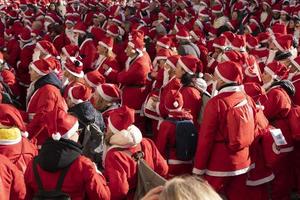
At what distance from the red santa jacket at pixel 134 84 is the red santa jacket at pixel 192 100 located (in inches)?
64.1

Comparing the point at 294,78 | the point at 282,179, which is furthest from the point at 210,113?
the point at 294,78

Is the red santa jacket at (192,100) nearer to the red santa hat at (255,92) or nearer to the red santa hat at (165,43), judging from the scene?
the red santa hat at (255,92)

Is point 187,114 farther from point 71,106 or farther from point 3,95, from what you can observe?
point 3,95

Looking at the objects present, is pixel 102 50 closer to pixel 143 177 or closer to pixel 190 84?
pixel 190 84

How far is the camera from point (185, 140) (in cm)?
516

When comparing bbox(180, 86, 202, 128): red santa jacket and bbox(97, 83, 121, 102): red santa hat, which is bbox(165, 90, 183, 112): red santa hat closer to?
bbox(180, 86, 202, 128): red santa jacket

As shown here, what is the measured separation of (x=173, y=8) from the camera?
15.6 metres

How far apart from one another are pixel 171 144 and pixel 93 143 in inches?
31.9

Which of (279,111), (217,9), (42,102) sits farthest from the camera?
(217,9)

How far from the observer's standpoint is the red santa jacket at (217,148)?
15.6 ft

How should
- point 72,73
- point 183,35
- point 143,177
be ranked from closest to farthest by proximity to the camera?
1. point 143,177
2. point 72,73
3. point 183,35

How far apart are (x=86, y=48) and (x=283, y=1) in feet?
22.1

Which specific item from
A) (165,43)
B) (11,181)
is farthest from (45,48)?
(11,181)

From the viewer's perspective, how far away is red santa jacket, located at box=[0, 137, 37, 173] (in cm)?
416
